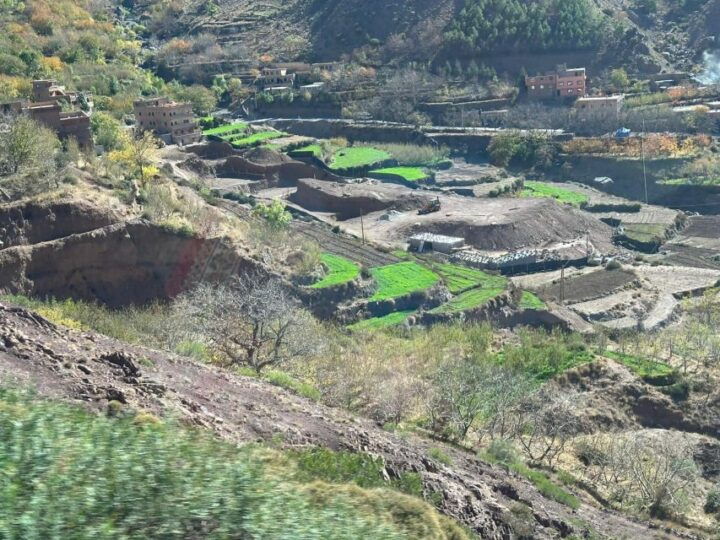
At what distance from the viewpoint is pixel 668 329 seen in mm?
39000

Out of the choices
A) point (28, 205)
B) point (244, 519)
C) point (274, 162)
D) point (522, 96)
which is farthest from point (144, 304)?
point (522, 96)

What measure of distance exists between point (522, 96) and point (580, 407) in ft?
163

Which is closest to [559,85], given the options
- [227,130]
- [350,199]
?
[227,130]

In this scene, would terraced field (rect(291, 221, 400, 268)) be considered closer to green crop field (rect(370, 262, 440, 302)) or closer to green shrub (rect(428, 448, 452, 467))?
green crop field (rect(370, 262, 440, 302))

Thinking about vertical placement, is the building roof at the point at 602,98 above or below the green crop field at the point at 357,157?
above

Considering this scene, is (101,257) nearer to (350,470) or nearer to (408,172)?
(350,470)

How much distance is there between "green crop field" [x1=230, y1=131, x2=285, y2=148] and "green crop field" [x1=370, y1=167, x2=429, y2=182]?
29.1ft

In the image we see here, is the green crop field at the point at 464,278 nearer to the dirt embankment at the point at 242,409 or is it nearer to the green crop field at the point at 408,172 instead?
the green crop field at the point at 408,172

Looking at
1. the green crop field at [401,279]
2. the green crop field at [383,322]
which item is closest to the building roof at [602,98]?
the green crop field at [401,279]

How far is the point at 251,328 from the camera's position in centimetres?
2734

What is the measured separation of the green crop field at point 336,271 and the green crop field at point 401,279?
1.09 metres

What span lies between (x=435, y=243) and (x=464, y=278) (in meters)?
5.67

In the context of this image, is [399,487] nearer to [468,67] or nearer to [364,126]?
[364,126]

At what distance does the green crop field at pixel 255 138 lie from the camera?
6512cm
